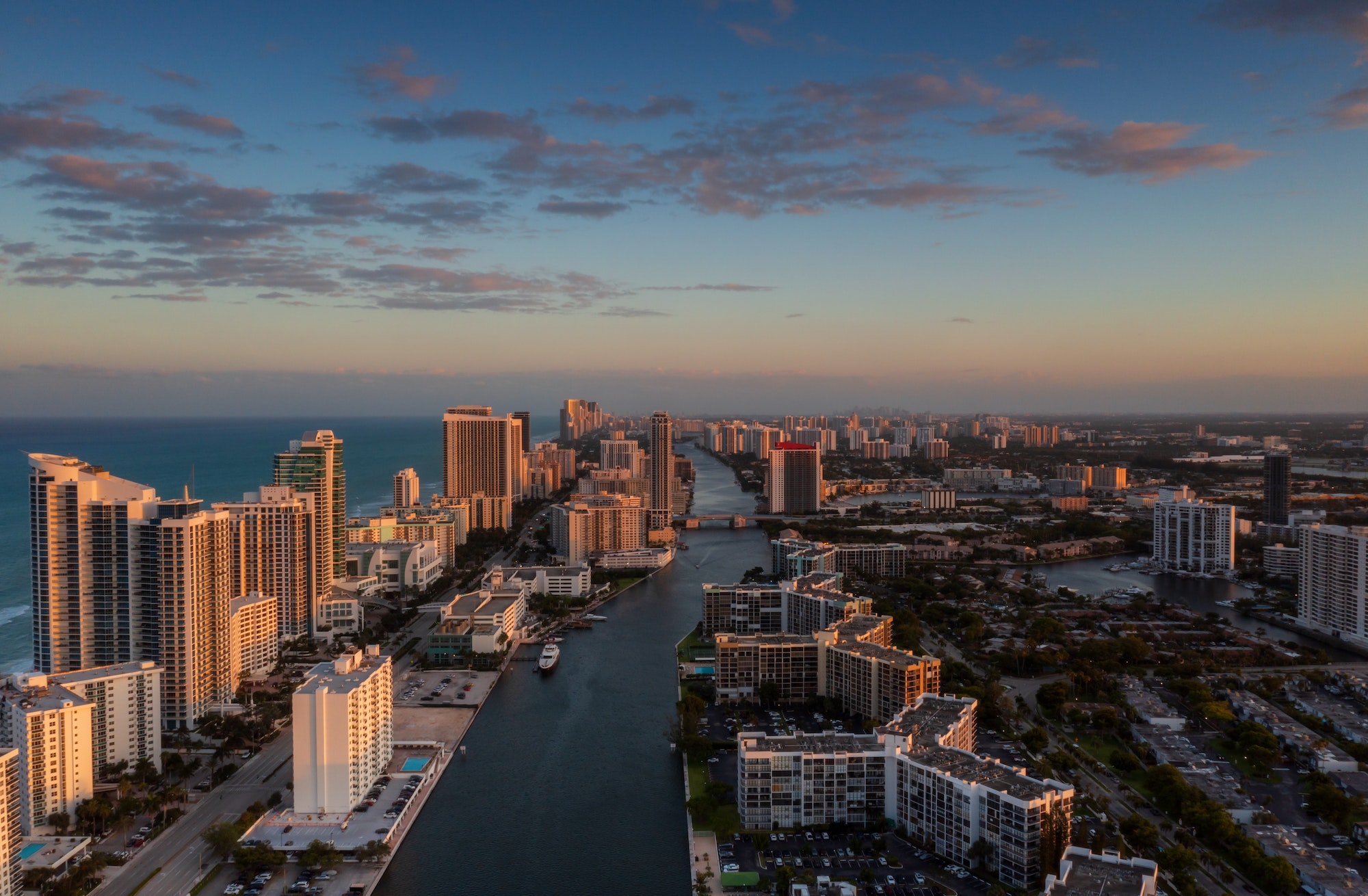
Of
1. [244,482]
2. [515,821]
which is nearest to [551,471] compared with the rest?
[244,482]

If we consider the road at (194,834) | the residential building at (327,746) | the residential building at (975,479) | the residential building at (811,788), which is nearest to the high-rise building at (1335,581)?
the residential building at (811,788)

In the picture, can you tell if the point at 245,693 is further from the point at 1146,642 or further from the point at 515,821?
the point at 1146,642

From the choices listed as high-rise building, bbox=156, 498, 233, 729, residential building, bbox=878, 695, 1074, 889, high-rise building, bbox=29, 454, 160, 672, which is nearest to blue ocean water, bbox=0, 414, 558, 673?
high-rise building, bbox=29, 454, 160, 672

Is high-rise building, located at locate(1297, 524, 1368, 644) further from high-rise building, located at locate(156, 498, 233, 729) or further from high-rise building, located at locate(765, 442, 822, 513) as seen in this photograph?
high-rise building, located at locate(765, 442, 822, 513)

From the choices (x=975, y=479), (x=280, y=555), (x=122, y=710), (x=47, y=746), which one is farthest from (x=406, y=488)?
(x=975, y=479)

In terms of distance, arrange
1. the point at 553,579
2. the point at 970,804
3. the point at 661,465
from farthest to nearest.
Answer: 1. the point at 661,465
2. the point at 553,579
3. the point at 970,804

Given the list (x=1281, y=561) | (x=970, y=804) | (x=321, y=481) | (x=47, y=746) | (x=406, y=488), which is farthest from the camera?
(x=406, y=488)

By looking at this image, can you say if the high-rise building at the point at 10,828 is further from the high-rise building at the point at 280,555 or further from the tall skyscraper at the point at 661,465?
the tall skyscraper at the point at 661,465

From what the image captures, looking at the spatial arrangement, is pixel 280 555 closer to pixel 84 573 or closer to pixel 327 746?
pixel 84 573
